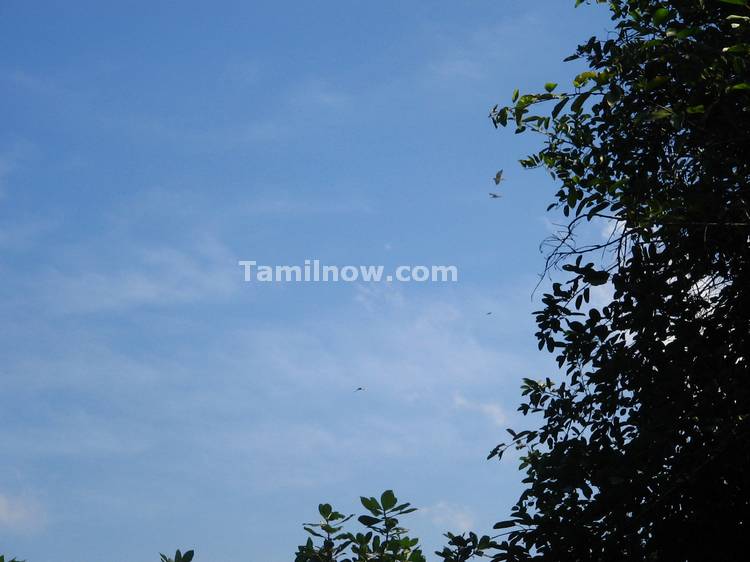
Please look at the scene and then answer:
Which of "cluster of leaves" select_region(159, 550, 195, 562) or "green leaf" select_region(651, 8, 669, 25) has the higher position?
"green leaf" select_region(651, 8, 669, 25)

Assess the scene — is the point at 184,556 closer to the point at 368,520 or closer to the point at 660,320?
the point at 368,520

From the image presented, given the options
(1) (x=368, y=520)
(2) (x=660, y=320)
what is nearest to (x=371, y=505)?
(1) (x=368, y=520)

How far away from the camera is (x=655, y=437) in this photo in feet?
20.8

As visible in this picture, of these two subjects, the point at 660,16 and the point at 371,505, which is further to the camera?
the point at 660,16

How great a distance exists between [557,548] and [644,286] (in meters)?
2.39

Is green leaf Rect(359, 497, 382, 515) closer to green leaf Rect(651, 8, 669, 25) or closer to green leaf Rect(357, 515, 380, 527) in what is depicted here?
green leaf Rect(357, 515, 380, 527)

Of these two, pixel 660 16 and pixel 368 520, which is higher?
pixel 660 16

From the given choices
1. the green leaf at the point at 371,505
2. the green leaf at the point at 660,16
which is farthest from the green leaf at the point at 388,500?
the green leaf at the point at 660,16

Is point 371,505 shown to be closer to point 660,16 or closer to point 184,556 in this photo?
point 184,556

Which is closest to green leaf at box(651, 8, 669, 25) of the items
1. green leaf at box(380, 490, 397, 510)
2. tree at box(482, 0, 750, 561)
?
tree at box(482, 0, 750, 561)

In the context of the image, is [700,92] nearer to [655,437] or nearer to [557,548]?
[655,437]

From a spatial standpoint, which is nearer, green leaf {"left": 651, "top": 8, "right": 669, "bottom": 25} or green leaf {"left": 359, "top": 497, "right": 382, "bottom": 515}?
green leaf {"left": 359, "top": 497, "right": 382, "bottom": 515}

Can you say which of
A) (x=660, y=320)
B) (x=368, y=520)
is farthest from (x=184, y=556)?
(x=660, y=320)

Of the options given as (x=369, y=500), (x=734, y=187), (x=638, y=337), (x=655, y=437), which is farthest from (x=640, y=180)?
(x=369, y=500)
